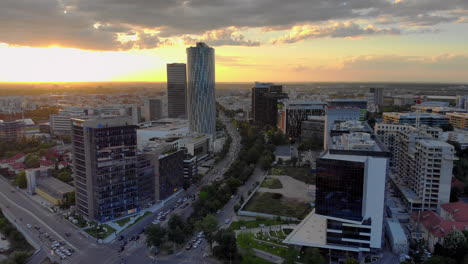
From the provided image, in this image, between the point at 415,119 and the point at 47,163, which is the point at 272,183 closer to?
the point at 47,163

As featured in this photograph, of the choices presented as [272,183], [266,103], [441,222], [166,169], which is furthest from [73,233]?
[266,103]

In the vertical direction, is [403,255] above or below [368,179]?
below

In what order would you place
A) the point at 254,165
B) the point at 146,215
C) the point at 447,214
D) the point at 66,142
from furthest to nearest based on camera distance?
the point at 66,142, the point at 254,165, the point at 146,215, the point at 447,214

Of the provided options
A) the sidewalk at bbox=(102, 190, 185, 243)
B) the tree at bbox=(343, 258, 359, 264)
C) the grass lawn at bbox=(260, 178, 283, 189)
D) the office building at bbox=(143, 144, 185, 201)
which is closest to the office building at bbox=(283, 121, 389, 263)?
the tree at bbox=(343, 258, 359, 264)

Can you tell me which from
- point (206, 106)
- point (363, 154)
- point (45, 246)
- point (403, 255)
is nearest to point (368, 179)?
point (363, 154)

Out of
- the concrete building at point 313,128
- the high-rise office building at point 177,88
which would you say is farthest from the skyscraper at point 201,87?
the high-rise office building at point 177,88

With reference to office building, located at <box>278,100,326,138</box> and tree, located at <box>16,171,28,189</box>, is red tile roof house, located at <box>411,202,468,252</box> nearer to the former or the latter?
tree, located at <box>16,171,28,189</box>

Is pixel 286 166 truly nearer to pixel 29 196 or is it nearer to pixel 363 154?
pixel 363 154
